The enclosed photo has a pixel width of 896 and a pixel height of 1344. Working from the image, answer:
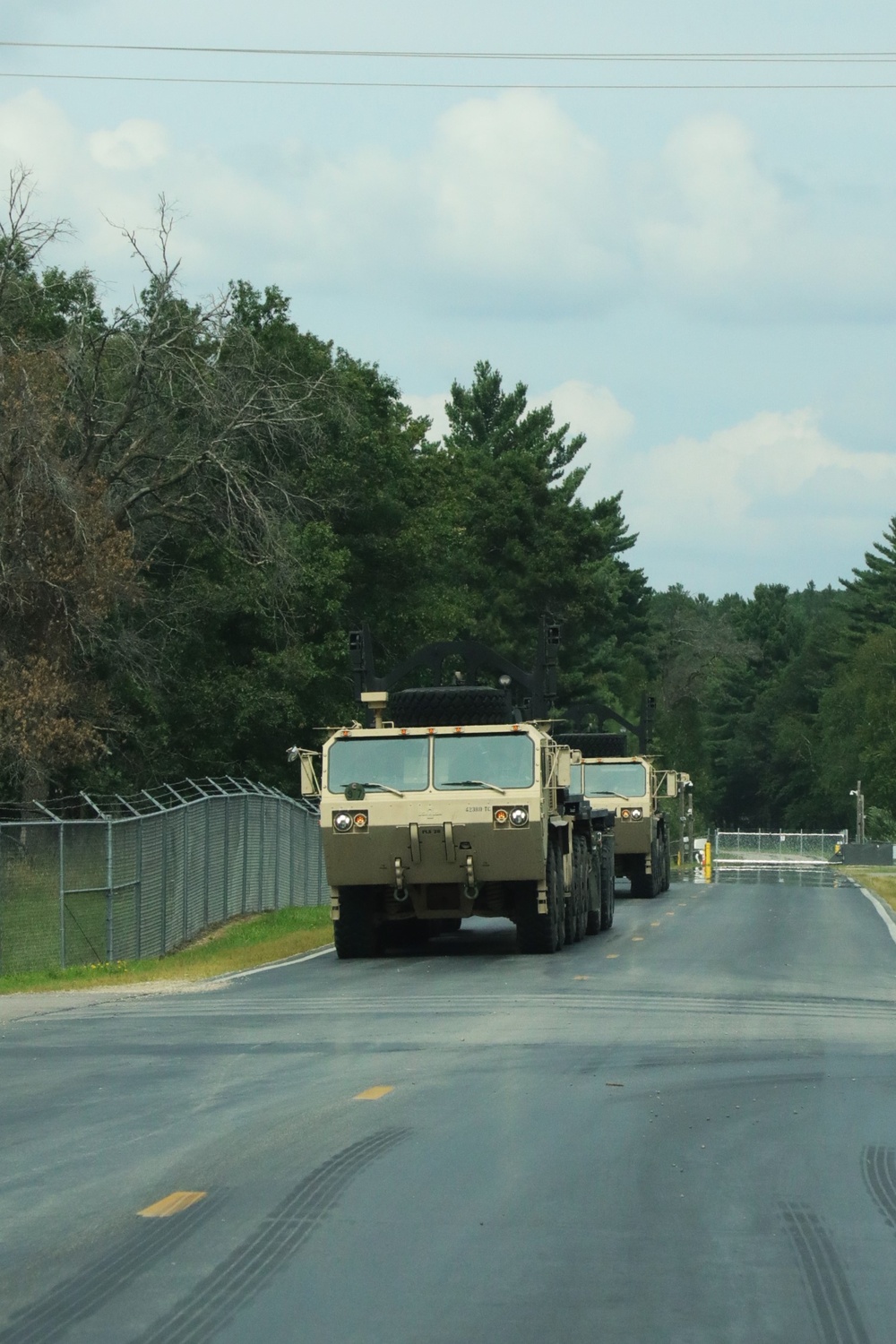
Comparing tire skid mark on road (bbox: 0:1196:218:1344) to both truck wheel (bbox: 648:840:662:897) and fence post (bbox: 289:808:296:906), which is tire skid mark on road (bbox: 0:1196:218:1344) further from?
truck wheel (bbox: 648:840:662:897)

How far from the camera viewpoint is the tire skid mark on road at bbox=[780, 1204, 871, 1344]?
5.90 meters

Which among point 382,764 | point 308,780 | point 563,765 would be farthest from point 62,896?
point 563,765

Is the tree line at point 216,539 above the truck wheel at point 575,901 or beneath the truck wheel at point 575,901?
above

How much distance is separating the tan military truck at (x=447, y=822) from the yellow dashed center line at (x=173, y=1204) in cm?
1349

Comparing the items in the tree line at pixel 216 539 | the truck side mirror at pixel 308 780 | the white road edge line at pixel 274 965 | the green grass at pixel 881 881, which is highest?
the tree line at pixel 216 539

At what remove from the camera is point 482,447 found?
97938mm

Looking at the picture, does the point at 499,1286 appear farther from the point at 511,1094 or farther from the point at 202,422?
the point at 202,422

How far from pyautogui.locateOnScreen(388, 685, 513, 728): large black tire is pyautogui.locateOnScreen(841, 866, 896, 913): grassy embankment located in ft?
49.6

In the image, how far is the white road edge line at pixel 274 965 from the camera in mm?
19797

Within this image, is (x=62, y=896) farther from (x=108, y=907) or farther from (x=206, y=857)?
(x=206, y=857)

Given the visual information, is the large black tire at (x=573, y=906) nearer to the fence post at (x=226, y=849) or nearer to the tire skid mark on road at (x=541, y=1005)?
the tire skid mark on road at (x=541, y=1005)

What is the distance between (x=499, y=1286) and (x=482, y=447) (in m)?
92.5

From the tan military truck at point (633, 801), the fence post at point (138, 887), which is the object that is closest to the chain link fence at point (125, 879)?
the fence post at point (138, 887)

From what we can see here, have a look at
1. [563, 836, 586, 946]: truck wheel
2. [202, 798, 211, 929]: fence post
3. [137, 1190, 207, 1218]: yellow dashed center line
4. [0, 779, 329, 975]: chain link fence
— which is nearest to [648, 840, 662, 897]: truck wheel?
[0, 779, 329, 975]: chain link fence
